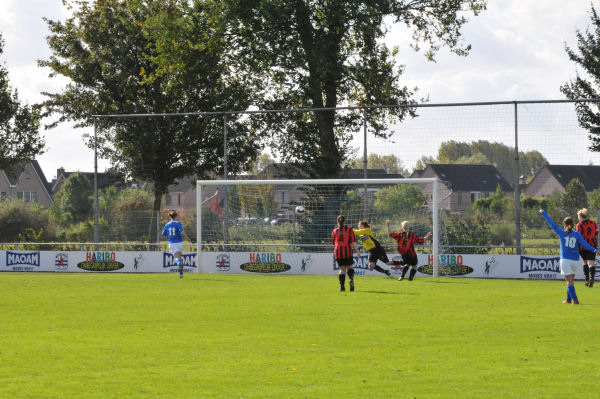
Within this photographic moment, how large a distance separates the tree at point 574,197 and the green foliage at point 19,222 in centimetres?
2148

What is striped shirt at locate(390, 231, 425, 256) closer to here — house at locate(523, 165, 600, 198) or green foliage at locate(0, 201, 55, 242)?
house at locate(523, 165, 600, 198)

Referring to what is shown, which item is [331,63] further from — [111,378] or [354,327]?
[111,378]

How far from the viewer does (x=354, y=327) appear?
12555 millimetres

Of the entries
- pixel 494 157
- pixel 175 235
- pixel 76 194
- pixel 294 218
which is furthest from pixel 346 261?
pixel 76 194

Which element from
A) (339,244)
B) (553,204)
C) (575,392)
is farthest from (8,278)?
(575,392)

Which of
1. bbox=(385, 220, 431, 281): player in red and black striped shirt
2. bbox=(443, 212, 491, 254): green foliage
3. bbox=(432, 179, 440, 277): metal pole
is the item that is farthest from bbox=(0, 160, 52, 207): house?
bbox=(385, 220, 431, 281): player in red and black striped shirt

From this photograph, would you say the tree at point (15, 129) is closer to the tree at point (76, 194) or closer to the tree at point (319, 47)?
the tree at point (319, 47)

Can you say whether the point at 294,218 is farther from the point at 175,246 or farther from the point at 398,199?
the point at 175,246

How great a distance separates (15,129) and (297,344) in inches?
1259

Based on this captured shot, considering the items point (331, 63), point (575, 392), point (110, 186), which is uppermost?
point (331, 63)

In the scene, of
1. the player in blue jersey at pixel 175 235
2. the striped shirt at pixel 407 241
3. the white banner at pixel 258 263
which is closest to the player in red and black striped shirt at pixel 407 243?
the striped shirt at pixel 407 241

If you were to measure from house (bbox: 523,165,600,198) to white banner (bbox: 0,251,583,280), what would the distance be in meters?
2.07

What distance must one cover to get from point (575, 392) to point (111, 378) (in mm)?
4646

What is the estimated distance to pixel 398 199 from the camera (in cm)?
2662
